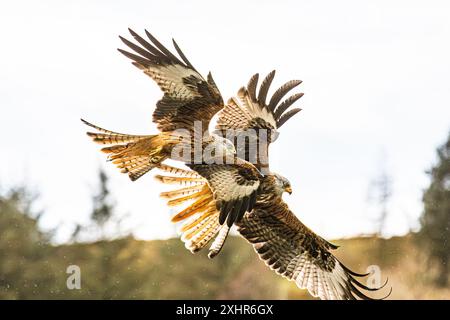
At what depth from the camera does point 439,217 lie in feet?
78.4

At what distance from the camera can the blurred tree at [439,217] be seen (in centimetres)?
2261

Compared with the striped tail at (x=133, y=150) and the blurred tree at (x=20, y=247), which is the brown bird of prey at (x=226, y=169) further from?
the blurred tree at (x=20, y=247)

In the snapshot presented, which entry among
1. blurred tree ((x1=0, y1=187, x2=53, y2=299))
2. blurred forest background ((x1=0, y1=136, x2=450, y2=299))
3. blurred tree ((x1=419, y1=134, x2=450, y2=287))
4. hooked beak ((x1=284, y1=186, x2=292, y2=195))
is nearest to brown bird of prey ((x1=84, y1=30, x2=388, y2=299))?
hooked beak ((x1=284, y1=186, x2=292, y2=195))

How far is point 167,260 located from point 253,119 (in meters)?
15.5

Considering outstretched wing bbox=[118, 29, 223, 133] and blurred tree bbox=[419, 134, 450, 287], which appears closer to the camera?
outstretched wing bbox=[118, 29, 223, 133]

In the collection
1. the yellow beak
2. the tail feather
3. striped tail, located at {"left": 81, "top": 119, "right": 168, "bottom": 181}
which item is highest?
striped tail, located at {"left": 81, "top": 119, "right": 168, "bottom": 181}

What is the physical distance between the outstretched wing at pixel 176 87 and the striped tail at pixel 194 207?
774mm

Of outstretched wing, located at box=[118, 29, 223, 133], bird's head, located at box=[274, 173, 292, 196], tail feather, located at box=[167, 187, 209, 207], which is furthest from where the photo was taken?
tail feather, located at box=[167, 187, 209, 207]

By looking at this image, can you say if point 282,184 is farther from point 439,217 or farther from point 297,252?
point 439,217

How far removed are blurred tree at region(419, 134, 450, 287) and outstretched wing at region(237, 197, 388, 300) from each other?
1200 centimetres

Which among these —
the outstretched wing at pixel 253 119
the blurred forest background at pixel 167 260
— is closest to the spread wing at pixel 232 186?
the outstretched wing at pixel 253 119

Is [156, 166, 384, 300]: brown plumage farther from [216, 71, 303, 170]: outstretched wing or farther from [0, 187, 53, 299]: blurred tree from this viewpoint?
[0, 187, 53, 299]: blurred tree

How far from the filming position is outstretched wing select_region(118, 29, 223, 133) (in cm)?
930
